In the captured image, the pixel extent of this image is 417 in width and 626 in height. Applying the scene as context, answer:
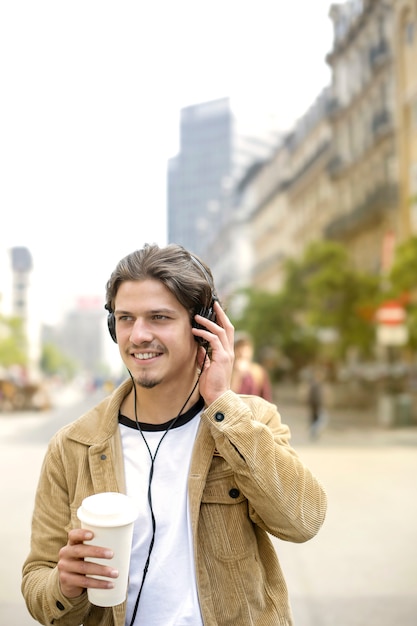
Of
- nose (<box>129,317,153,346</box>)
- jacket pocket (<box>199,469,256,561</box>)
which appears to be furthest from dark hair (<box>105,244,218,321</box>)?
jacket pocket (<box>199,469,256,561</box>)

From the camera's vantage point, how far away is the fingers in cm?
158

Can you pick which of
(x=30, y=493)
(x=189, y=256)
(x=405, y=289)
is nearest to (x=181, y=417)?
(x=189, y=256)

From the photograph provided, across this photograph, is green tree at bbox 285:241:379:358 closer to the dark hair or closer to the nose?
the dark hair

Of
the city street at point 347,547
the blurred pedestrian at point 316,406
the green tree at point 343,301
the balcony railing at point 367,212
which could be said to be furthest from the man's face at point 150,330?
the balcony railing at point 367,212

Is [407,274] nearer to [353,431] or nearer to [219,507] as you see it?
[353,431]

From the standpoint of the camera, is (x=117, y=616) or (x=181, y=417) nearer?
(x=117, y=616)

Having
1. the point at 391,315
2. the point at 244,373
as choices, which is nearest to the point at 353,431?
the point at 391,315

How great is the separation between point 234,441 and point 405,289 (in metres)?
17.9

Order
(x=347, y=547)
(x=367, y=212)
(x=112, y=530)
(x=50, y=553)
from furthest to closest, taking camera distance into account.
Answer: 1. (x=367, y=212)
2. (x=347, y=547)
3. (x=50, y=553)
4. (x=112, y=530)

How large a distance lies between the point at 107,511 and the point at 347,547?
5.31m

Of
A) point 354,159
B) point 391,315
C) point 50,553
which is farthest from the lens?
point 354,159

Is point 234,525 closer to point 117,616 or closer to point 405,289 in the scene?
point 117,616

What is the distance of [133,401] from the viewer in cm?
204

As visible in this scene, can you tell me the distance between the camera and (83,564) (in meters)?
1.61
